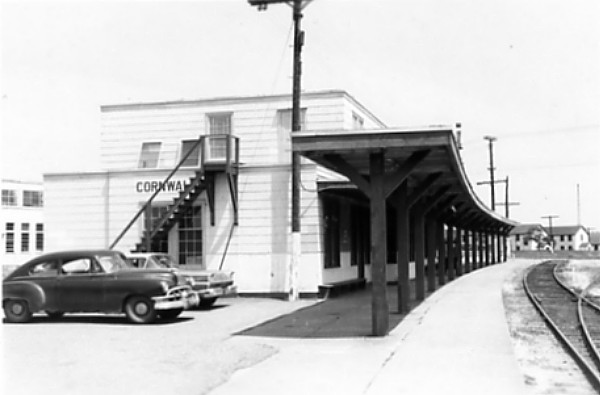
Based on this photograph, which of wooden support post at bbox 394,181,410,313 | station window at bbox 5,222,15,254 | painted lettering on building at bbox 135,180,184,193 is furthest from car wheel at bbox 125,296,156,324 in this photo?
station window at bbox 5,222,15,254

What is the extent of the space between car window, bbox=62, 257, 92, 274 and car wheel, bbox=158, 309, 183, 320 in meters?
1.77

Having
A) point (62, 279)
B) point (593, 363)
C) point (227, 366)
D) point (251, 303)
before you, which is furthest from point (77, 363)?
point (251, 303)

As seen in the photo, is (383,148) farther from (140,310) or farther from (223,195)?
(223,195)

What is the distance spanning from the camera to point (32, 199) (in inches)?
2169

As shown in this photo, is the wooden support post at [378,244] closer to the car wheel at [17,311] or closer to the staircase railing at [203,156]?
the car wheel at [17,311]

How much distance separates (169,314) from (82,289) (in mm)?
1938

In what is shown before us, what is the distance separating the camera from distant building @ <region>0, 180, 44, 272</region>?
4594cm

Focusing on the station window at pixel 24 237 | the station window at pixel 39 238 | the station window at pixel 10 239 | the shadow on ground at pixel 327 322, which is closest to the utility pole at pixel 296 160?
the shadow on ground at pixel 327 322

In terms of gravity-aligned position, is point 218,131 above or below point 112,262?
above

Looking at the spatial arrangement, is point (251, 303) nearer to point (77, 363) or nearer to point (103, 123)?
point (103, 123)

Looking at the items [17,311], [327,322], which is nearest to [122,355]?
[327,322]

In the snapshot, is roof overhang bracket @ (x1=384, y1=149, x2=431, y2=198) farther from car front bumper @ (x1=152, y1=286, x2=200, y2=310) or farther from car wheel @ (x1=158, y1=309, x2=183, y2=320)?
car wheel @ (x1=158, y1=309, x2=183, y2=320)

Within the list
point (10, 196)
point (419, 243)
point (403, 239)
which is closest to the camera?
point (403, 239)

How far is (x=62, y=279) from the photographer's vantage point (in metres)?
15.7
